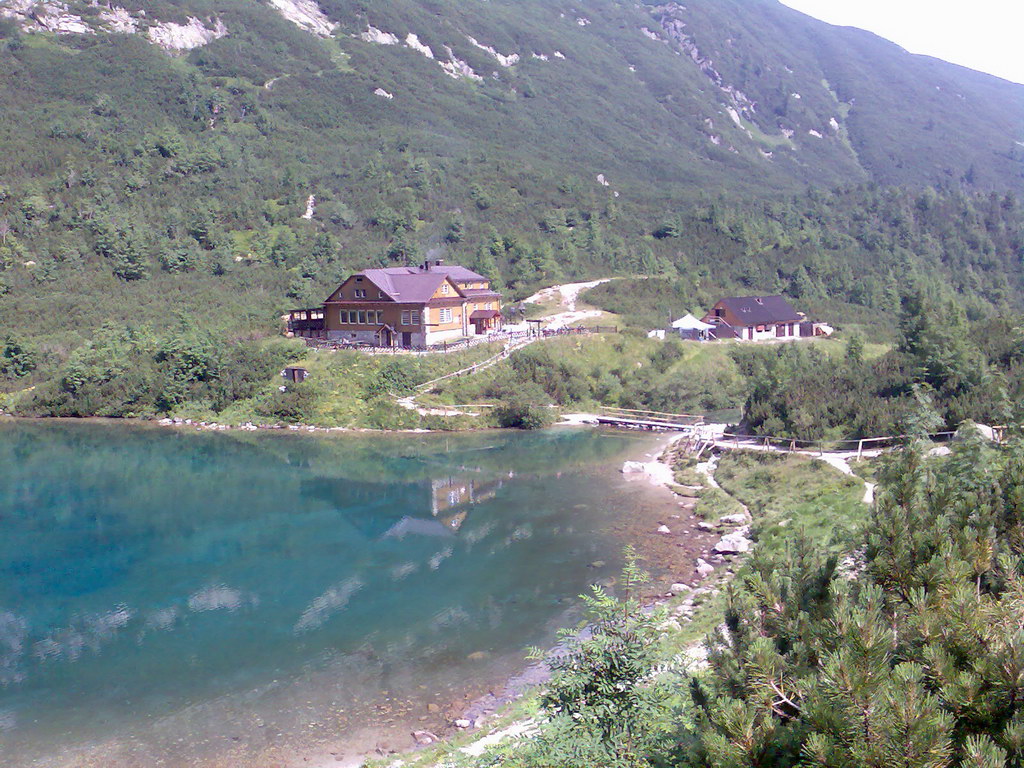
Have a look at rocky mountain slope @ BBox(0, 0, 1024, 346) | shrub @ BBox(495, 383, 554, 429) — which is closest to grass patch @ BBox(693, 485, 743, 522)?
shrub @ BBox(495, 383, 554, 429)

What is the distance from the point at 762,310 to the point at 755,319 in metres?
1.99

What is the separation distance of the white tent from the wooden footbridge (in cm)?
1439

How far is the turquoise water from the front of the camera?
18047mm

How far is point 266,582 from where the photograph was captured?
83.7ft

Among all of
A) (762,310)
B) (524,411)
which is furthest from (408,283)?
(762,310)

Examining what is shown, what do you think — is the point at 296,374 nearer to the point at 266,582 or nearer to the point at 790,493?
the point at 266,582

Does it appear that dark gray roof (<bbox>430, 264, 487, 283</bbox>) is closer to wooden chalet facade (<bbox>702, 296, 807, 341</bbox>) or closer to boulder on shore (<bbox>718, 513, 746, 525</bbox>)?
wooden chalet facade (<bbox>702, 296, 807, 341</bbox>)

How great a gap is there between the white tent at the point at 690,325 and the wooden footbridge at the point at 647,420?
14391 mm

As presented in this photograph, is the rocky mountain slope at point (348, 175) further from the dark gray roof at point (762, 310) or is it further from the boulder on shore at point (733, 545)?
the boulder on shore at point (733, 545)

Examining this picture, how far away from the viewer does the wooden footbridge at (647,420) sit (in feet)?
159

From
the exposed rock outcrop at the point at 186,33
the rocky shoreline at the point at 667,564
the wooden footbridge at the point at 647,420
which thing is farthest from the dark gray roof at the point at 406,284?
the exposed rock outcrop at the point at 186,33

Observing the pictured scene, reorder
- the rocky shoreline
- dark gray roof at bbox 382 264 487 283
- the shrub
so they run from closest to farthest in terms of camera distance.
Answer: the rocky shoreline < the shrub < dark gray roof at bbox 382 264 487 283

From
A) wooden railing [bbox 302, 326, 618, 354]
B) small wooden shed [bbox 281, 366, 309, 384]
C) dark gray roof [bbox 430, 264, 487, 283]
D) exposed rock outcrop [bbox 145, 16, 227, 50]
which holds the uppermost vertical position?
exposed rock outcrop [bbox 145, 16, 227, 50]

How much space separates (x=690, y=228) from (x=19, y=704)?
84.6m
